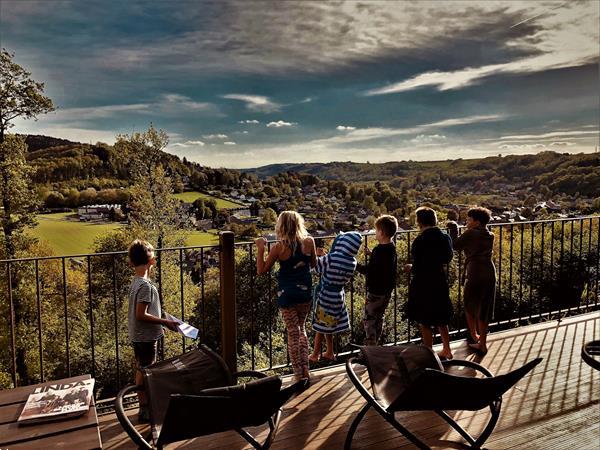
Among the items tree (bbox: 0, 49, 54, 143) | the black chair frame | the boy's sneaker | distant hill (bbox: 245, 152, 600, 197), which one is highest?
tree (bbox: 0, 49, 54, 143)

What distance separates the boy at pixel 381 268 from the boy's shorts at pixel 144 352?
1.44 m

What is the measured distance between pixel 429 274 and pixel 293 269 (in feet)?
3.34

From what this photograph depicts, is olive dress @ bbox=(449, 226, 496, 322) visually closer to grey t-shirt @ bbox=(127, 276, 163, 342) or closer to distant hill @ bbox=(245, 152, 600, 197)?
grey t-shirt @ bbox=(127, 276, 163, 342)

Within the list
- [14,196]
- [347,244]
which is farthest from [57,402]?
[14,196]

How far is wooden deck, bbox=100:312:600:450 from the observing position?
8.07 feet

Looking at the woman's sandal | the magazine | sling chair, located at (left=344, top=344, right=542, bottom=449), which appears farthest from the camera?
the woman's sandal

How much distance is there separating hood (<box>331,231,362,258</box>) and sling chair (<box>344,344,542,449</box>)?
2.47 feet

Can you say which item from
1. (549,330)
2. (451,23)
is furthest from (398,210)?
(549,330)

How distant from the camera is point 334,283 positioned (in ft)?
10.4

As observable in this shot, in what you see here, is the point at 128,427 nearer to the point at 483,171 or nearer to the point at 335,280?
the point at 335,280

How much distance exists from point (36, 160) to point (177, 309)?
9257 mm

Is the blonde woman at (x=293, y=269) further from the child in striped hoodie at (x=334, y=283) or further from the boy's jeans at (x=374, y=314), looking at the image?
the boy's jeans at (x=374, y=314)

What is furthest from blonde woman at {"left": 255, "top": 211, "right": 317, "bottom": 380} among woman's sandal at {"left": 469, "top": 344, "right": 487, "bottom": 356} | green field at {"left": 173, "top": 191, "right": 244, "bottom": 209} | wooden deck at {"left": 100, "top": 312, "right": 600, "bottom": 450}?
green field at {"left": 173, "top": 191, "right": 244, "bottom": 209}

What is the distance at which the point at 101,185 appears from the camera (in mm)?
23422
